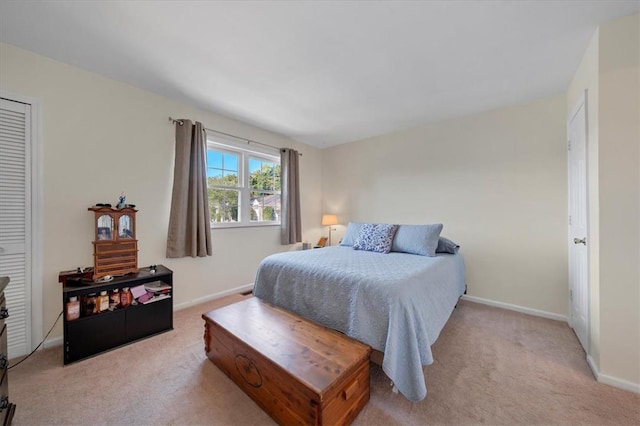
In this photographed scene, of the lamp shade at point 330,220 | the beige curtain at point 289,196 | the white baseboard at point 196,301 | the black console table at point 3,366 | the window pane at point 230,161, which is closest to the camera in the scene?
the black console table at point 3,366

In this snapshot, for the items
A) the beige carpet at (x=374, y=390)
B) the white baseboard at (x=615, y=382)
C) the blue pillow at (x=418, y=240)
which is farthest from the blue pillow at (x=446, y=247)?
the white baseboard at (x=615, y=382)

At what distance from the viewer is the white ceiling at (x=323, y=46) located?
152 centimetres

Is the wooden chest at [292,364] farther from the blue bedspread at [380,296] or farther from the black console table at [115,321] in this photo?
the black console table at [115,321]

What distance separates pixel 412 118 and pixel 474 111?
0.72 m

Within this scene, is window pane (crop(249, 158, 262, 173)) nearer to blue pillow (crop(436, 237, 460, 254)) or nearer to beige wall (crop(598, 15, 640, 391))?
blue pillow (crop(436, 237, 460, 254))

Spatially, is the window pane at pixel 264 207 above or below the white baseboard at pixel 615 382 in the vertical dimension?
above

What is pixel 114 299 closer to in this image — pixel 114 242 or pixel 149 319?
pixel 149 319

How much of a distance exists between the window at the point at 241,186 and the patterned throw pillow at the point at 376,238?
156 centimetres

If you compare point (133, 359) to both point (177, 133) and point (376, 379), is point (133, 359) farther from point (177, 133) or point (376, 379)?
point (177, 133)

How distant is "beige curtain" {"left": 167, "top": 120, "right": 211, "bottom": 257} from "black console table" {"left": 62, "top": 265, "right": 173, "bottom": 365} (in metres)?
0.44

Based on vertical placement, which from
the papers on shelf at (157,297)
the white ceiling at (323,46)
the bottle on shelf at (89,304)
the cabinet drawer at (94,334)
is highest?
the white ceiling at (323,46)

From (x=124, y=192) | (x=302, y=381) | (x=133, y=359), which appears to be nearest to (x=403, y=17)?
(x=302, y=381)

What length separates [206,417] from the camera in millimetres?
1340

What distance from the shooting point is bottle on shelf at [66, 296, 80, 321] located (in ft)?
5.93
